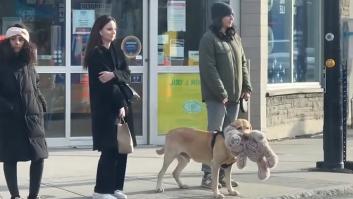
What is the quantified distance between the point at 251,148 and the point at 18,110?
7.56 ft

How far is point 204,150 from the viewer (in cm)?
838

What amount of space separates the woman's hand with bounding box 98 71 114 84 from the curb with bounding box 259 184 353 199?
87.8 inches

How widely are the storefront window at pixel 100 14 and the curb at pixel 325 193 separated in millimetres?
4353

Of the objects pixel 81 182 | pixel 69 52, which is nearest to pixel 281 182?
pixel 81 182

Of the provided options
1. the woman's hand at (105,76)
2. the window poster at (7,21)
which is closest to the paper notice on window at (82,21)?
the window poster at (7,21)

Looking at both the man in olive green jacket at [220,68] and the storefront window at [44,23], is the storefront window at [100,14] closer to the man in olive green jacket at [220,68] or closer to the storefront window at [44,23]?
the storefront window at [44,23]

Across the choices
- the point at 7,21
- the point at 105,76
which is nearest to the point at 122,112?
the point at 105,76

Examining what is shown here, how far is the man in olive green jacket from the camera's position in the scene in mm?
8617

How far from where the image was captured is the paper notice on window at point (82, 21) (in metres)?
12.2

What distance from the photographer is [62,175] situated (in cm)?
988

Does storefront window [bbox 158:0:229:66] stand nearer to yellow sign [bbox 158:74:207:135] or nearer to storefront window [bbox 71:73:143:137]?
yellow sign [bbox 158:74:207:135]

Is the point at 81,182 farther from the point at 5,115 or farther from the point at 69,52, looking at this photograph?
the point at 69,52

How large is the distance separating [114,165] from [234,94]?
1.68 meters

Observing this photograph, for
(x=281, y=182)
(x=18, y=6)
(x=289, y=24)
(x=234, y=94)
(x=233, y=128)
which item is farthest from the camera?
(x=289, y=24)
